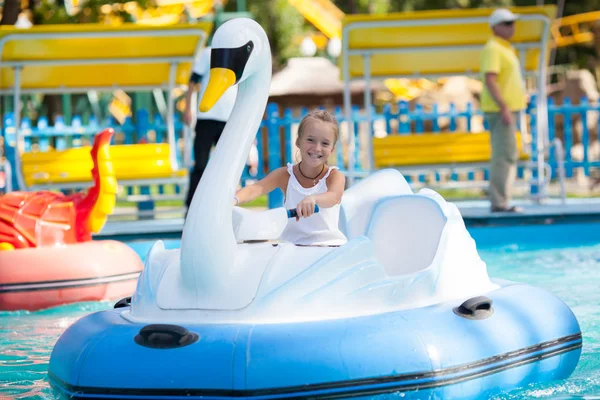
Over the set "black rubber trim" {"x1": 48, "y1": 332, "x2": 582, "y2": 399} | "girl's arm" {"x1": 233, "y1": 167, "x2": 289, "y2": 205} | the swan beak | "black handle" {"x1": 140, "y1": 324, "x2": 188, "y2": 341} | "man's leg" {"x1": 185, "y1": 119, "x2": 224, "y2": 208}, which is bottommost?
"black rubber trim" {"x1": 48, "y1": 332, "x2": 582, "y2": 399}

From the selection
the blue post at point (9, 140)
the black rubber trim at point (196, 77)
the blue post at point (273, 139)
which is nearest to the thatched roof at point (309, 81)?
the blue post at point (273, 139)

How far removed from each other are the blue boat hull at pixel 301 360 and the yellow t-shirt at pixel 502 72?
16.9 ft

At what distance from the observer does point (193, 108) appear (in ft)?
29.5

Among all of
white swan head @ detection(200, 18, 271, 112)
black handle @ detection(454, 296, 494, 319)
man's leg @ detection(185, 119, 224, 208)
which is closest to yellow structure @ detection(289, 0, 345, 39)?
man's leg @ detection(185, 119, 224, 208)

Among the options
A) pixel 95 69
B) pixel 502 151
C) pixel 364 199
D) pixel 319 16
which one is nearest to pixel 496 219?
pixel 502 151

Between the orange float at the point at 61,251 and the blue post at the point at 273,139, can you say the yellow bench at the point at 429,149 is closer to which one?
the blue post at the point at 273,139

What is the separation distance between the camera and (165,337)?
3172 millimetres

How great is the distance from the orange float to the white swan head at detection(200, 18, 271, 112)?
108 inches

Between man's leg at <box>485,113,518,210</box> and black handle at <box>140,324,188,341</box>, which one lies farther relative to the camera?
man's leg at <box>485,113,518,210</box>

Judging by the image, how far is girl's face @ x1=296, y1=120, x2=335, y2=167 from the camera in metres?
3.91

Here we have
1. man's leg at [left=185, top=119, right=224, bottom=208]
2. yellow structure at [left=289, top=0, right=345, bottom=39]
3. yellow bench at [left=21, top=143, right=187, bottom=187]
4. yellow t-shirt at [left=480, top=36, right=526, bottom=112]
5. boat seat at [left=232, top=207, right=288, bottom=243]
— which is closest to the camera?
boat seat at [left=232, top=207, right=288, bottom=243]

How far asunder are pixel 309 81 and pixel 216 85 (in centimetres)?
1898

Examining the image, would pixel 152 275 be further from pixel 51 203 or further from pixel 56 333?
pixel 51 203

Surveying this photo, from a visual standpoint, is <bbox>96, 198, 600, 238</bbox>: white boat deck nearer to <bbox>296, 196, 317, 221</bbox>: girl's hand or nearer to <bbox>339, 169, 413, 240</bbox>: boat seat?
<bbox>339, 169, 413, 240</bbox>: boat seat
